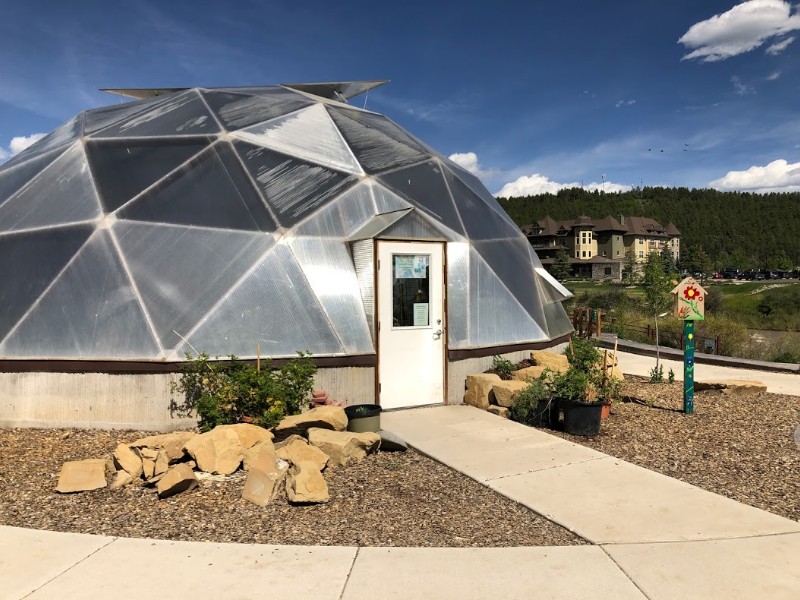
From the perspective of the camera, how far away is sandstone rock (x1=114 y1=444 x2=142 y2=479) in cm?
606

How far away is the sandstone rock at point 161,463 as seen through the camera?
19.9 ft

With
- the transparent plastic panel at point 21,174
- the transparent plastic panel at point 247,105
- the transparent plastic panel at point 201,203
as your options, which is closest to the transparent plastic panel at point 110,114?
the transparent plastic panel at point 21,174

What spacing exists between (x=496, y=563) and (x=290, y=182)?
24.0ft

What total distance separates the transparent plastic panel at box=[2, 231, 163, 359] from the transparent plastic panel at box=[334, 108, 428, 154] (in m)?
6.12

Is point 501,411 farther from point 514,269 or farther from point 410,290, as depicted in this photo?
point 514,269

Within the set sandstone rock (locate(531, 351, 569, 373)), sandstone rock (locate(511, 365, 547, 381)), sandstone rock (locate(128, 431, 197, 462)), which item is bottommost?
sandstone rock (locate(128, 431, 197, 462))

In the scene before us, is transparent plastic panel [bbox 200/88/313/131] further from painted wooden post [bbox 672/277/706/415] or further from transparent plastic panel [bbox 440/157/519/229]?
painted wooden post [bbox 672/277/706/415]

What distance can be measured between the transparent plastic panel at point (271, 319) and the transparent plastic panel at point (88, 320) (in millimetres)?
760

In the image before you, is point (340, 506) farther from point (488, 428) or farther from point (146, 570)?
point (488, 428)

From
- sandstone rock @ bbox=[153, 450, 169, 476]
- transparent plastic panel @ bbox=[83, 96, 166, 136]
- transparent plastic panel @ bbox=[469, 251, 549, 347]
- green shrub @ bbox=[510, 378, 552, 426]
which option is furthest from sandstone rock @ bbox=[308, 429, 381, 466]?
transparent plastic panel @ bbox=[83, 96, 166, 136]

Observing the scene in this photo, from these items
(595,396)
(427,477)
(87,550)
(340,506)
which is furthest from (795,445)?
(87,550)

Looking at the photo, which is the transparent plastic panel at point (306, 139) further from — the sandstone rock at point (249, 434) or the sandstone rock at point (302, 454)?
the sandstone rock at point (302, 454)

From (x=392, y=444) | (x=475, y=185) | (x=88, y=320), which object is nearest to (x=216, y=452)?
(x=392, y=444)

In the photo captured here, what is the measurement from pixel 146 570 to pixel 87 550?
69 cm
